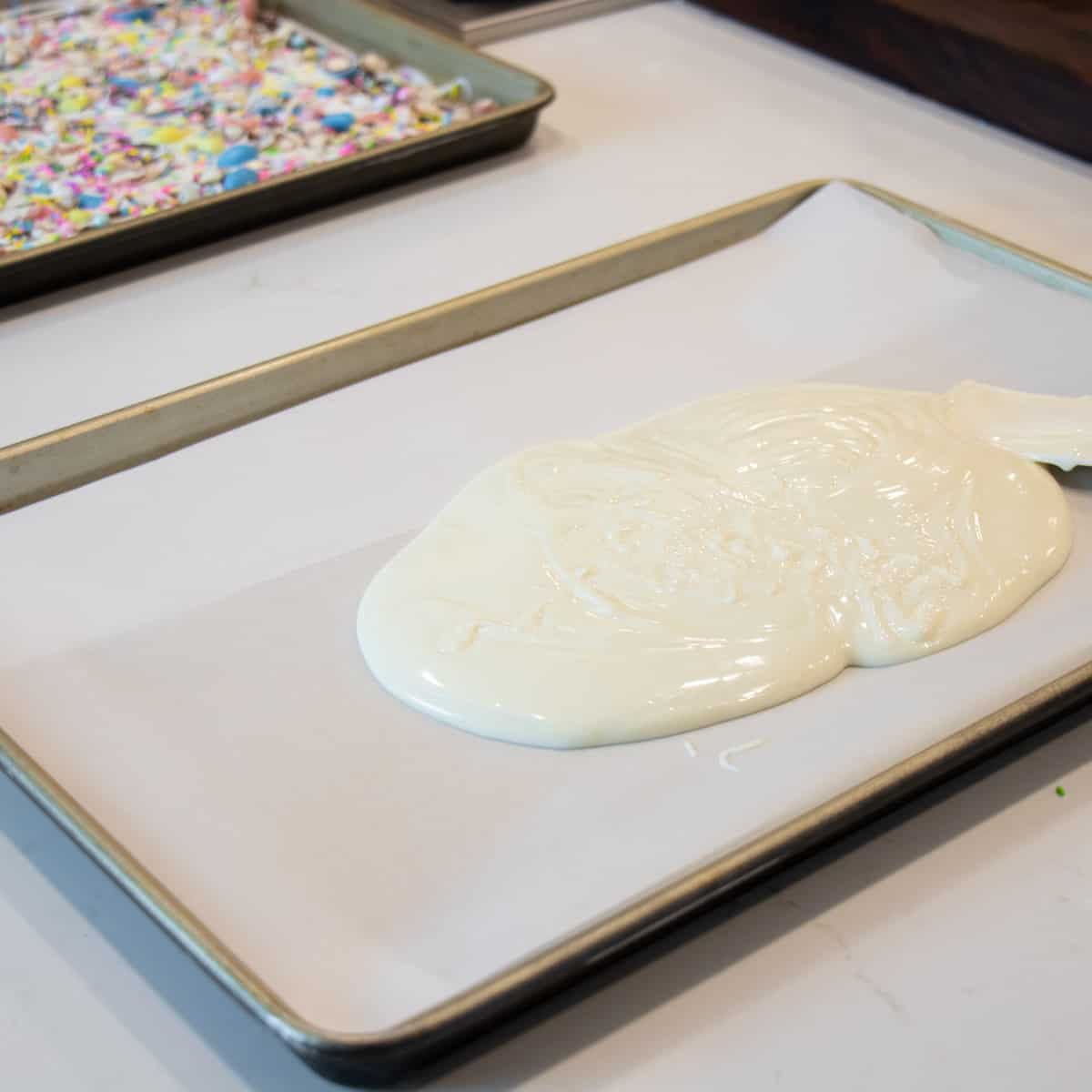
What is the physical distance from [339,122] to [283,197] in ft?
0.50

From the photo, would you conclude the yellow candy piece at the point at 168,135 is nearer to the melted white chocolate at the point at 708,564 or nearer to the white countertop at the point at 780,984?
the white countertop at the point at 780,984

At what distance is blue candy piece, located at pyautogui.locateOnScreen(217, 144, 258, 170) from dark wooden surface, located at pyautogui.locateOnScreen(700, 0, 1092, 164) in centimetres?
63

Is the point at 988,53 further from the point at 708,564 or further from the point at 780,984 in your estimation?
the point at 780,984

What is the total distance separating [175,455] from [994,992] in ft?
1.75

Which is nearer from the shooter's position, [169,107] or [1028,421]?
[1028,421]

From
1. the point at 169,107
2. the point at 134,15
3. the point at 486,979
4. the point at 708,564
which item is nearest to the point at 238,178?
the point at 169,107

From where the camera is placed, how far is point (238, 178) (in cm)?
116

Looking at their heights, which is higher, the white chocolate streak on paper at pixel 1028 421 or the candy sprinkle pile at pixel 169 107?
the white chocolate streak on paper at pixel 1028 421

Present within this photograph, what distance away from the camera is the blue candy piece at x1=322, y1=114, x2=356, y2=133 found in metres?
1.25

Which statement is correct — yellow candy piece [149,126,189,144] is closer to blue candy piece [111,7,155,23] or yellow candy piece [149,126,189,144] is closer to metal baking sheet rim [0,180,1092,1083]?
blue candy piece [111,7,155,23]

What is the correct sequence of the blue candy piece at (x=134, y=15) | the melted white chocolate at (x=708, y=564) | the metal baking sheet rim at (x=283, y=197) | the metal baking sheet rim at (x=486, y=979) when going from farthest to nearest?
the blue candy piece at (x=134, y=15)
the metal baking sheet rim at (x=283, y=197)
the melted white chocolate at (x=708, y=564)
the metal baking sheet rim at (x=486, y=979)

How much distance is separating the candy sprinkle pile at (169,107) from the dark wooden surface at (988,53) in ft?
1.34

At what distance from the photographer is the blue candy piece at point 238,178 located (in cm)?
116

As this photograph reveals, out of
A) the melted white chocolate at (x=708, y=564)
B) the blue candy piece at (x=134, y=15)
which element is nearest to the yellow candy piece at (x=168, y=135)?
the blue candy piece at (x=134, y=15)
